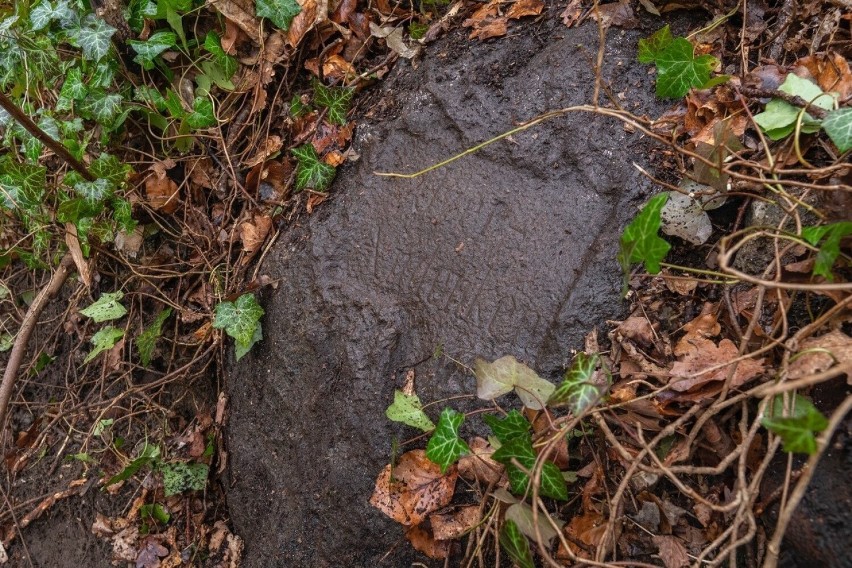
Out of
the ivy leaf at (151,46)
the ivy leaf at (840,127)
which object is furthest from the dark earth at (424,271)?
the ivy leaf at (151,46)

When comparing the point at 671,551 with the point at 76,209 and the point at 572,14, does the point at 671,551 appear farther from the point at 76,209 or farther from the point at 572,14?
the point at 76,209

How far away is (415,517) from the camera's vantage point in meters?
1.81

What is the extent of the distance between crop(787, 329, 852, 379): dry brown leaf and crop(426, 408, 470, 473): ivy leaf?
0.81 m

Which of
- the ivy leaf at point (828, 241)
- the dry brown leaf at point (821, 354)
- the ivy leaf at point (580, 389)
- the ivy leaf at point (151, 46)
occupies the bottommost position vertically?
the dry brown leaf at point (821, 354)

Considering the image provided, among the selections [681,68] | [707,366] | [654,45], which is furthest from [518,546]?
[654,45]

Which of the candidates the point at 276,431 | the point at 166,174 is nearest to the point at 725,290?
the point at 276,431

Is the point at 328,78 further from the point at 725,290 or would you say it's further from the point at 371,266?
the point at 725,290

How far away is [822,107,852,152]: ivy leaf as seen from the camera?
4.65ft

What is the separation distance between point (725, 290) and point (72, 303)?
2798mm

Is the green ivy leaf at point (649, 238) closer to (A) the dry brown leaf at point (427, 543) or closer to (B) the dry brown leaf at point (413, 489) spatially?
(B) the dry brown leaf at point (413, 489)

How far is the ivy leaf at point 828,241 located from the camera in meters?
1.28

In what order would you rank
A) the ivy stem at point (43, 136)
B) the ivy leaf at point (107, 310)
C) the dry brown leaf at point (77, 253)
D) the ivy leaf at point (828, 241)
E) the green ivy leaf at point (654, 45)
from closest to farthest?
the ivy leaf at point (828, 241)
the green ivy leaf at point (654, 45)
the ivy stem at point (43, 136)
the ivy leaf at point (107, 310)
the dry brown leaf at point (77, 253)

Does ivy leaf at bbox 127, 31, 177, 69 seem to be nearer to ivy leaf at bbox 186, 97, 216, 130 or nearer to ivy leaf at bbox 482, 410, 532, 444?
ivy leaf at bbox 186, 97, 216, 130

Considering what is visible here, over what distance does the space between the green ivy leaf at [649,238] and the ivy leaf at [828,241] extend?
32cm
